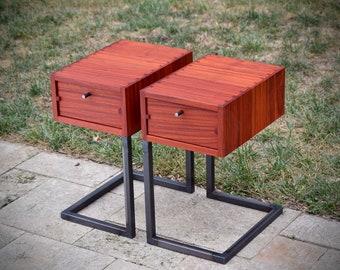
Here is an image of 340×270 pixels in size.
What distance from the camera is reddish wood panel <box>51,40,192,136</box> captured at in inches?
173

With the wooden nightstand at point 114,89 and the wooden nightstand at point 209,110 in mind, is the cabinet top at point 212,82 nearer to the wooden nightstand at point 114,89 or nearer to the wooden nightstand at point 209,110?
the wooden nightstand at point 209,110

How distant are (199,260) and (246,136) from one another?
0.72m

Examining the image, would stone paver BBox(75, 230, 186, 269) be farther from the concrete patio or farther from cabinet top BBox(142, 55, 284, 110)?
cabinet top BBox(142, 55, 284, 110)

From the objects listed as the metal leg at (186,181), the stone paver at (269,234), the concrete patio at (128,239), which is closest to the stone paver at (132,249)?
the concrete patio at (128,239)

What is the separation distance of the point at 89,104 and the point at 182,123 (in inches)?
21.0

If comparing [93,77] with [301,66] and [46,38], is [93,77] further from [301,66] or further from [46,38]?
[46,38]

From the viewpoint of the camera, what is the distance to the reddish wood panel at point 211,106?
4168mm

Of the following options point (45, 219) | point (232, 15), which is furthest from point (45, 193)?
point (232, 15)

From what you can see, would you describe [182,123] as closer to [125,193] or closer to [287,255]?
[125,193]

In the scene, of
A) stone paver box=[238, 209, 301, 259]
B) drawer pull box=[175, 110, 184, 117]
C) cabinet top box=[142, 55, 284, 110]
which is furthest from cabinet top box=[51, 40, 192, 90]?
stone paver box=[238, 209, 301, 259]

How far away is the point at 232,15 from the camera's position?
826 cm

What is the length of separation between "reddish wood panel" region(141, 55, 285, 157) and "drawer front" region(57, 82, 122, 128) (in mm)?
166

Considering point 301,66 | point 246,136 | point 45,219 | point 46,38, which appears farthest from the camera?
point 46,38

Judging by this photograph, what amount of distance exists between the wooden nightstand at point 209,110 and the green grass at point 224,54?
2.47 ft
